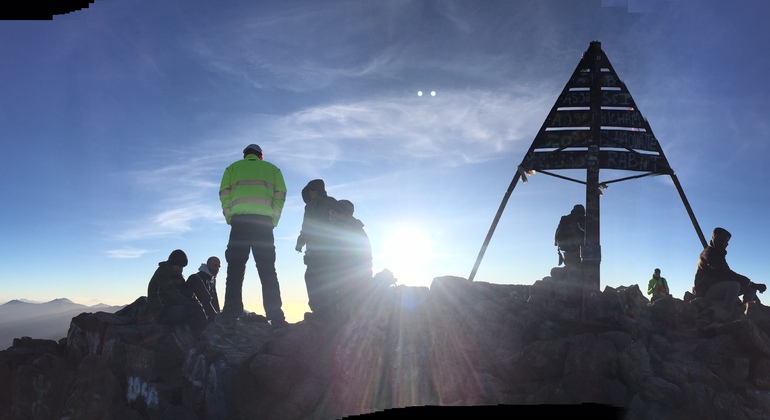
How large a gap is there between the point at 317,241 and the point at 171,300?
3.32 meters

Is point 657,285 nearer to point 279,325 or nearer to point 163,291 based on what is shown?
point 279,325

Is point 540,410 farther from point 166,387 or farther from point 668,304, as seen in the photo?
point 166,387

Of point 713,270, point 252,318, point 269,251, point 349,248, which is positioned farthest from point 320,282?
point 713,270

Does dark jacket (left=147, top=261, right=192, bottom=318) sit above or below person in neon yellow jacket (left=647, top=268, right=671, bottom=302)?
below

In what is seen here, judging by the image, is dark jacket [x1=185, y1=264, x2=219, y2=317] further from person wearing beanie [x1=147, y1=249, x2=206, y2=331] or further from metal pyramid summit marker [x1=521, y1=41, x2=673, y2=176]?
metal pyramid summit marker [x1=521, y1=41, x2=673, y2=176]

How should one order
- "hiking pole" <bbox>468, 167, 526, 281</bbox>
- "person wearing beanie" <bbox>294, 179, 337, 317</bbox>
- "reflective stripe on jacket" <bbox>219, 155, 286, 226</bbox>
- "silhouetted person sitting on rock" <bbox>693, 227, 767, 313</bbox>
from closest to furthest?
"reflective stripe on jacket" <bbox>219, 155, 286, 226</bbox> < "person wearing beanie" <bbox>294, 179, 337, 317</bbox> < "silhouetted person sitting on rock" <bbox>693, 227, 767, 313</bbox> < "hiking pole" <bbox>468, 167, 526, 281</bbox>

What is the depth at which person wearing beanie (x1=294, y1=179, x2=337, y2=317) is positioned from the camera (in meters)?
10.4

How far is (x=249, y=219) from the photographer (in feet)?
33.9

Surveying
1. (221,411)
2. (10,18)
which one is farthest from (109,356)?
(10,18)

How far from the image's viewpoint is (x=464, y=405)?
28.2ft

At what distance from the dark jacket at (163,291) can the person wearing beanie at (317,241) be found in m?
2.67

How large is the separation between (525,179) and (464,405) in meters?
7.24

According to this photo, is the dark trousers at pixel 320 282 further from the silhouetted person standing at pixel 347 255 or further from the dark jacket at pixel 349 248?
the dark jacket at pixel 349 248

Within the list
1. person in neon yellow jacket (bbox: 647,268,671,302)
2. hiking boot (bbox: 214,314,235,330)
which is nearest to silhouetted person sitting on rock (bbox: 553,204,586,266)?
person in neon yellow jacket (bbox: 647,268,671,302)
